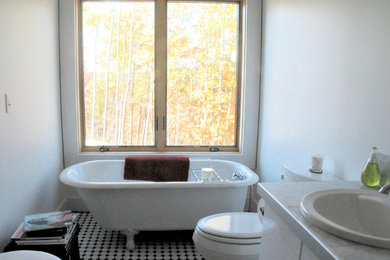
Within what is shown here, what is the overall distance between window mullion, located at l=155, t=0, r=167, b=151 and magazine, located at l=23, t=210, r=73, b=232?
4.43 ft

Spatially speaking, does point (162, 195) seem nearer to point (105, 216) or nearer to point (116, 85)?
point (105, 216)

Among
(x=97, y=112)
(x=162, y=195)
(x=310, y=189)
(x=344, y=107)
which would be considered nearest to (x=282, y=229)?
(x=310, y=189)

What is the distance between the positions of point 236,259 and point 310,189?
0.64 meters

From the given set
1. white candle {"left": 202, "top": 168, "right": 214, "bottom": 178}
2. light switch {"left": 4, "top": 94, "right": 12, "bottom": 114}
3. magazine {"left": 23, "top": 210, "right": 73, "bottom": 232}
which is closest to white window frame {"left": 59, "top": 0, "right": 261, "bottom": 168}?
white candle {"left": 202, "top": 168, "right": 214, "bottom": 178}

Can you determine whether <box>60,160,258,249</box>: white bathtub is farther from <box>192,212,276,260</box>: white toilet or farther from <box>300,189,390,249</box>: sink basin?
<box>300,189,390,249</box>: sink basin

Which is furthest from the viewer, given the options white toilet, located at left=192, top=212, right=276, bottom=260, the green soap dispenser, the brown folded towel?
the brown folded towel

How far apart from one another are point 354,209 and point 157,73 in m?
2.33

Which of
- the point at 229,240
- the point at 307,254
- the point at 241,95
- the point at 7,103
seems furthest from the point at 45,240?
the point at 241,95

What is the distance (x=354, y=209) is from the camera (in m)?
1.07

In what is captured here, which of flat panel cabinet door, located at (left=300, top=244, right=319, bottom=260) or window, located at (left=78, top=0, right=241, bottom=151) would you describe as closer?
flat panel cabinet door, located at (left=300, top=244, right=319, bottom=260)

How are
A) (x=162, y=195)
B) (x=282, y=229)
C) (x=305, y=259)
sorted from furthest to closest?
(x=162, y=195) < (x=282, y=229) < (x=305, y=259)

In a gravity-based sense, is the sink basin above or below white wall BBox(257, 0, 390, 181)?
below

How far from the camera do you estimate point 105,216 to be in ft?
7.20

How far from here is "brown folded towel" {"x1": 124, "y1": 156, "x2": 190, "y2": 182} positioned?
269 cm
